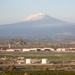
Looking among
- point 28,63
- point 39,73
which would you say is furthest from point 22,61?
point 39,73

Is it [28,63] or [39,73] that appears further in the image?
[28,63]

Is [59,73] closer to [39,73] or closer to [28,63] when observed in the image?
[39,73]

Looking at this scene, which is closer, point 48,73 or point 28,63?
point 48,73

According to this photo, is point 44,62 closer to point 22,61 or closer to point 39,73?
point 22,61

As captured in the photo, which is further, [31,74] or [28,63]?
[28,63]

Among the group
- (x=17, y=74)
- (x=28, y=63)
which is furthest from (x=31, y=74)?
(x=28, y=63)

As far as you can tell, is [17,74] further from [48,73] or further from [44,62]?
[44,62]

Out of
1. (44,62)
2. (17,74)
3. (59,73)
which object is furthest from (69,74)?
(44,62)
